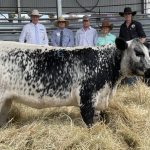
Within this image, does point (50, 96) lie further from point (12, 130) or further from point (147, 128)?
point (147, 128)

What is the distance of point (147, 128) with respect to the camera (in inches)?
242

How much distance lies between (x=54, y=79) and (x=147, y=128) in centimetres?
141

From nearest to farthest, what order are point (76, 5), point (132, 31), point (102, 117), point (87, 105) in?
point (87, 105) → point (102, 117) → point (132, 31) → point (76, 5)

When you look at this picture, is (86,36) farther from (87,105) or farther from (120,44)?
(87,105)

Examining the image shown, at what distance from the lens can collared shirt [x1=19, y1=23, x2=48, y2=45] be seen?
8.52 m

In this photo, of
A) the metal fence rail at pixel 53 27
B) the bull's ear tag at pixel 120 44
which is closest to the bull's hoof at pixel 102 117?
the bull's ear tag at pixel 120 44

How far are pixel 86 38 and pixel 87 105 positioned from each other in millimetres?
3023

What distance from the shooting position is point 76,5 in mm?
11734

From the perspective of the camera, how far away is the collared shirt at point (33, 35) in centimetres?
852

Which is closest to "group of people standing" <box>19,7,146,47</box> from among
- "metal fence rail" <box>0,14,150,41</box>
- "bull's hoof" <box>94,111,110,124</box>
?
"metal fence rail" <box>0,14,150,41</box>

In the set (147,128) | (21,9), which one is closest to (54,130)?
(147,128)

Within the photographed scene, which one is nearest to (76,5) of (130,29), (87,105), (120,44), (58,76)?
(130,29)

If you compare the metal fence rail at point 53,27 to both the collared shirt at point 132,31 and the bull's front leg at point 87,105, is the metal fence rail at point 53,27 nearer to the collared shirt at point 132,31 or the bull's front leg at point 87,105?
the collared shirt at point 132,31

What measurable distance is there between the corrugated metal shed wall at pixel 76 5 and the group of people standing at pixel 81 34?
8.27 feet
